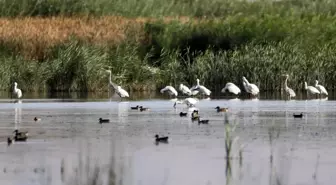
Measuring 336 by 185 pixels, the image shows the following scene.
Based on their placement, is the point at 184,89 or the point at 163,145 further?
the point at 184,89

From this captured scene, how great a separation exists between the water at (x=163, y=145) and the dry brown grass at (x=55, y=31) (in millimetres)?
6866

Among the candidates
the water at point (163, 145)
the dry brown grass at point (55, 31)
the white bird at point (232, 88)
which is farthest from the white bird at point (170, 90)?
the dry brown grass at point (55, 31)

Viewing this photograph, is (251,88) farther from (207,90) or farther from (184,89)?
(184,89)

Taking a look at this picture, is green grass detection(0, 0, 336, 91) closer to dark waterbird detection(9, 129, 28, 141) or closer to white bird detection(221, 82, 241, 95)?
white bird detection(221, 82, 241, 95)

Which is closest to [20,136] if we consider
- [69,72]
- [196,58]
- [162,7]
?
[69,72]

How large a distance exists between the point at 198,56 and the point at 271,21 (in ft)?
12.0

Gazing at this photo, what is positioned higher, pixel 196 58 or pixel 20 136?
pixel 196 58

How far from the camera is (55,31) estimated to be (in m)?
32.0

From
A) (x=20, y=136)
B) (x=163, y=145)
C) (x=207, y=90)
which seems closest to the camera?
(x=163, y=145)

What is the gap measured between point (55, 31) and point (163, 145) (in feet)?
56.5

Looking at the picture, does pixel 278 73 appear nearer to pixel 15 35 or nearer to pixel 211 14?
pixel 15 35

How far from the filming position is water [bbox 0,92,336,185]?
12.0 m

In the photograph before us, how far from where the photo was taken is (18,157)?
14.0 m

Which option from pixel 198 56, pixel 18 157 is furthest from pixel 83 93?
pixel 18 157
